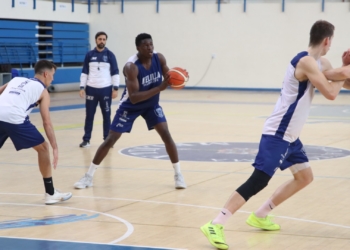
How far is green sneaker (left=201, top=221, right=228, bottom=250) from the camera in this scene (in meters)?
5.26

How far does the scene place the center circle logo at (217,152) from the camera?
1036cm

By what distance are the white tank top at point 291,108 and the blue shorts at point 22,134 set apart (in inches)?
101

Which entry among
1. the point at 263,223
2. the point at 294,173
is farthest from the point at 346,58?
the point at 263,223

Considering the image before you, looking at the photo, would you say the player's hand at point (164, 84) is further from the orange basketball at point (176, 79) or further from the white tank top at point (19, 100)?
the white tank top at point (19, 100)

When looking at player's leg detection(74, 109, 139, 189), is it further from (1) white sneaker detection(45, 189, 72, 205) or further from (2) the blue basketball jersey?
(1) white sneaker detection(45, 189, 72, 205)

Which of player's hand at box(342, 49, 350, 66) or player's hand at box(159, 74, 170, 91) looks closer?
player's hand at box(342, 49, 350, 66)

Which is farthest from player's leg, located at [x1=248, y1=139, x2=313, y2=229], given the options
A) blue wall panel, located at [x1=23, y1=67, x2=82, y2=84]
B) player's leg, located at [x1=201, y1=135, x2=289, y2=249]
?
blue wall panel, located at [x1=23, y1=67, x2=82, y2=84]

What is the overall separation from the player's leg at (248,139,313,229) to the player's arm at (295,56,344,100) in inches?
24.7

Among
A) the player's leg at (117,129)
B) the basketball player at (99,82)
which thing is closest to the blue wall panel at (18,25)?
the basketball player at (99,82)

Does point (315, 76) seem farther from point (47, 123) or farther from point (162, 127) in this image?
point (162, 127)

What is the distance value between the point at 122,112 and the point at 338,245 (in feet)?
11.5

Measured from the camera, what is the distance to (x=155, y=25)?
28578 mm

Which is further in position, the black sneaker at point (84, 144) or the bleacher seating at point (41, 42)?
the bleacher seating at point (41, 42)

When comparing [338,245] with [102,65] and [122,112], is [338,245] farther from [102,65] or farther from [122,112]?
[102,65]
